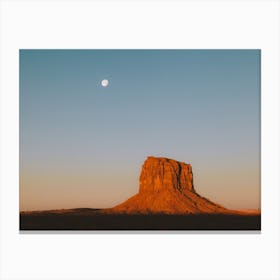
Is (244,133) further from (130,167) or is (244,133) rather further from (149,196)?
(149,196)

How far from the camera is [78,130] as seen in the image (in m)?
13.3

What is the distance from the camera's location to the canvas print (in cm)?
1257

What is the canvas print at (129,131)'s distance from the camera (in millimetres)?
12570

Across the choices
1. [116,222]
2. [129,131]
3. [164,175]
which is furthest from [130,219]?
[164,175]

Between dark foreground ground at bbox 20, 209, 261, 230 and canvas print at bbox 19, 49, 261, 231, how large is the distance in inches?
1.0
